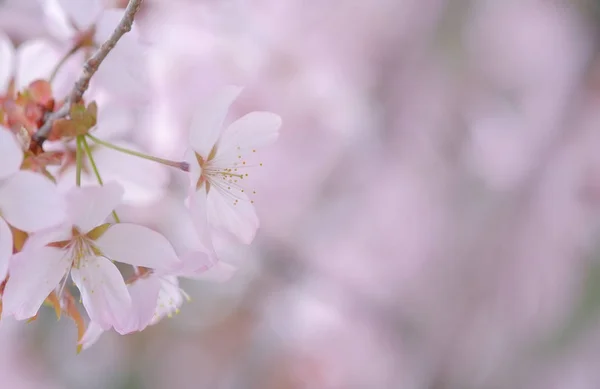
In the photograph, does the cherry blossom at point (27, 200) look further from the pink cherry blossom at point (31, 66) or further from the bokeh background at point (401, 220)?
the bokeh background at point (401, 220)

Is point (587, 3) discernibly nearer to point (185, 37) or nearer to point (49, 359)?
point (185, 37)

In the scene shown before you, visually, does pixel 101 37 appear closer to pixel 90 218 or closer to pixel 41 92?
pixel 41 92

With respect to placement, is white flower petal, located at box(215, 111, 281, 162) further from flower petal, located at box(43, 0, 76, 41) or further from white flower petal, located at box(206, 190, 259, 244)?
flower petal, located at box(43, 0, 76, 41)

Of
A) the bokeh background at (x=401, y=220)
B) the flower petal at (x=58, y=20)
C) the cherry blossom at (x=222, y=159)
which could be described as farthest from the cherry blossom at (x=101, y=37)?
the bokeh background at (x=401, y=220)

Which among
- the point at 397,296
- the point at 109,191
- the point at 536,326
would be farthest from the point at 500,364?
the point at 109,191

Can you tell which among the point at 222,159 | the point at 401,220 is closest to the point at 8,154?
the point at 222,159

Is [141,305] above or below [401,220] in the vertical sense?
above

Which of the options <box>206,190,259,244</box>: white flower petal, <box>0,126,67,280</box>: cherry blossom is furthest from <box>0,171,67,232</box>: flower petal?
→ <box>206,190,259,244</box>: white flower petal
